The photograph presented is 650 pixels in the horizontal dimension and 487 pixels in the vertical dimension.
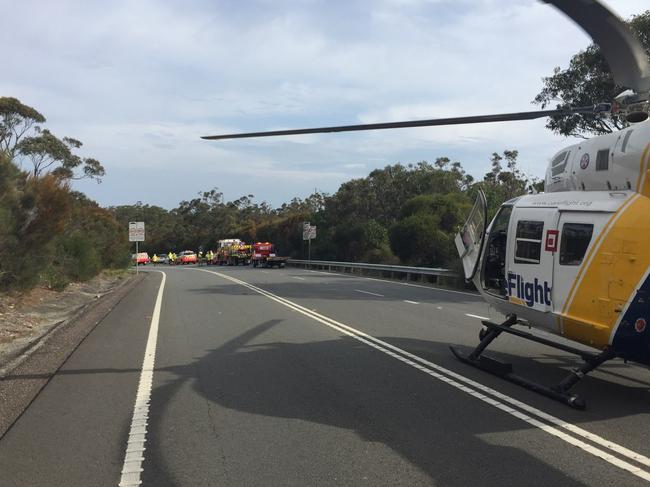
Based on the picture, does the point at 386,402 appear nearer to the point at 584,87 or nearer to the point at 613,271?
the point at 613,271

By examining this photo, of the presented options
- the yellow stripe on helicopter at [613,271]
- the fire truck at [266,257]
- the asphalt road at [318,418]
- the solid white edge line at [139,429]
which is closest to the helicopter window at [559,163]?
the yellow stripe on helicopter at [613,271]

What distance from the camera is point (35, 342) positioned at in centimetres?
1116

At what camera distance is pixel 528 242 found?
7770 mm

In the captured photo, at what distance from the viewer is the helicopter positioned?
6043mm

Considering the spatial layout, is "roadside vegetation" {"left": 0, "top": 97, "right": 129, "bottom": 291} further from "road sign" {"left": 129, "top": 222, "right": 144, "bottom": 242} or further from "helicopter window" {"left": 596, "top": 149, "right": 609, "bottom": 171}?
"helicopter window" {"left": 596, "top": 149, "right": 609, "bottom": 171}

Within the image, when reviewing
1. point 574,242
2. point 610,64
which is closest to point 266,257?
point 574,242

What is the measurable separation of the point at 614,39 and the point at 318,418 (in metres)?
4.72

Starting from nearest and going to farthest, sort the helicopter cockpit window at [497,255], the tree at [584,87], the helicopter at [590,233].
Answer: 1. the helicopter at [590,233]
2. the helicopter cockpit window at [497,255]
3. the tree at [584,87]

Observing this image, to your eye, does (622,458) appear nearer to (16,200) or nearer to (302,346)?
(302,346)

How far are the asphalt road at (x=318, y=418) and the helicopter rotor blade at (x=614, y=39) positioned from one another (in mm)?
3483

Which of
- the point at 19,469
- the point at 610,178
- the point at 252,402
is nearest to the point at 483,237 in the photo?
the point at 610,178

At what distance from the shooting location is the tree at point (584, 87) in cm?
2048

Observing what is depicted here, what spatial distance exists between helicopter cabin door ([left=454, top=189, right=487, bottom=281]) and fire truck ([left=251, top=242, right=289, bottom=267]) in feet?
136

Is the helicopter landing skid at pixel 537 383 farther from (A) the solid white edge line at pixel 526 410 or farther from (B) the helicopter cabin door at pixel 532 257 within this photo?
(B) the helicopter cabin door at pixel 532 257
